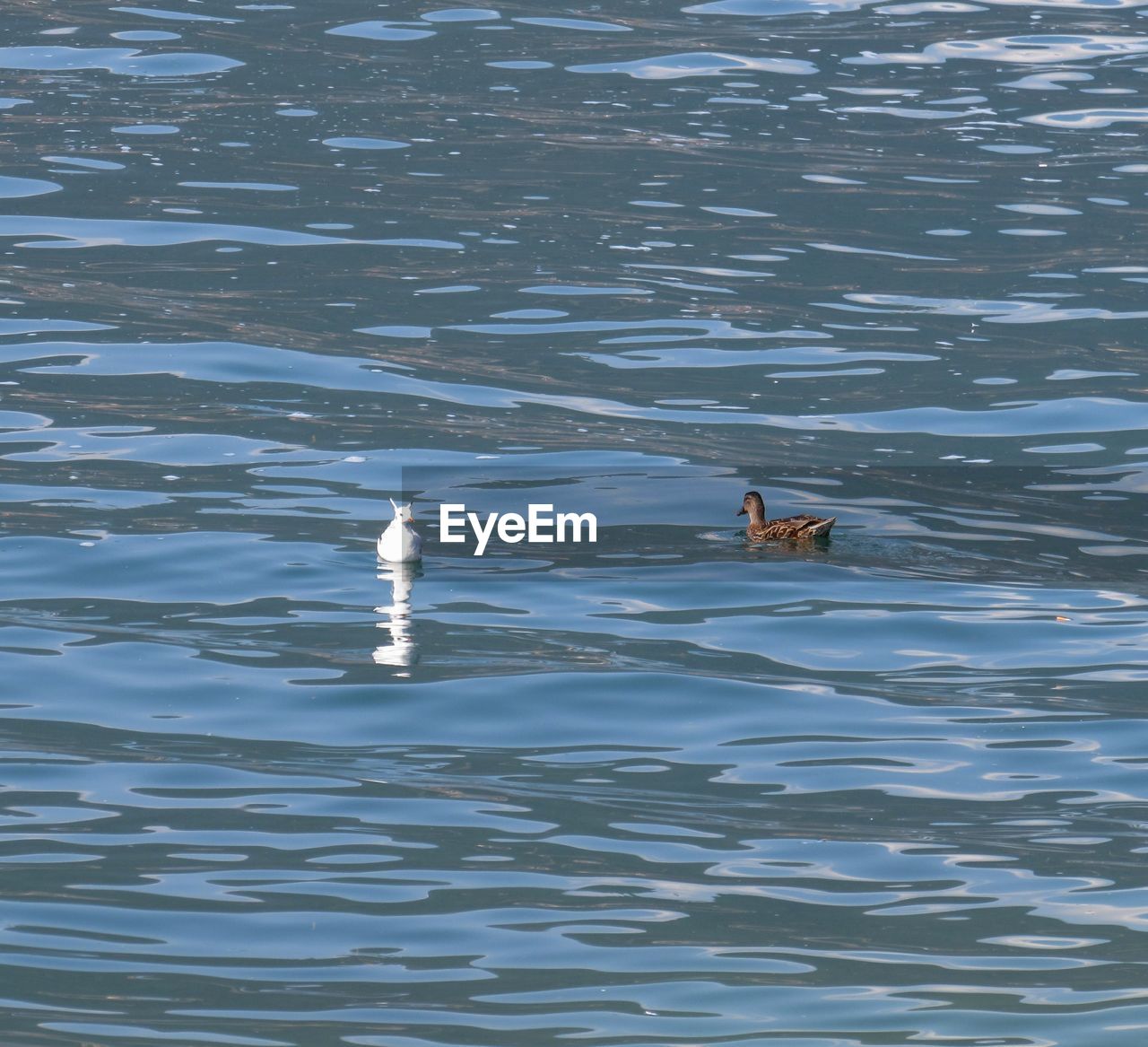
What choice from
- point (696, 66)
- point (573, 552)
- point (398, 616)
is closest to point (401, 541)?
point (398, 616)

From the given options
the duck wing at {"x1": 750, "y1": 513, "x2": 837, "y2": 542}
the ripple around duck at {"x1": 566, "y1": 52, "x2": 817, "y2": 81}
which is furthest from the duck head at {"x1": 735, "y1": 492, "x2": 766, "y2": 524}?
the ripple around duck at {"x1": 566, "y1": 52, "x2": 817, "y2": 81}

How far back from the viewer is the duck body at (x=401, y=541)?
449 inches

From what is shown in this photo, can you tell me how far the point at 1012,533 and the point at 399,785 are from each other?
531 centimetres

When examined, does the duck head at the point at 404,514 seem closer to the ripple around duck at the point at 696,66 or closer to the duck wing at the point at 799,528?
the duck wing at the point at 799,528

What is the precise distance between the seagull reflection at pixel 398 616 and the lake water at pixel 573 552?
0.20 feet

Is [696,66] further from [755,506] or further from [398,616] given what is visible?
[398,616]

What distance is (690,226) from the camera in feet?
67.2

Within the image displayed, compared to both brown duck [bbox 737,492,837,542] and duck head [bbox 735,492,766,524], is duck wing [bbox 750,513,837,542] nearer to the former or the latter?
brown duck [bbox 737,492,837,542]

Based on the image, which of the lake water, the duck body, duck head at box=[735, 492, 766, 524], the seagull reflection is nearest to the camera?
the lake water

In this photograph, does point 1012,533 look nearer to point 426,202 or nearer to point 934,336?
point 934,336

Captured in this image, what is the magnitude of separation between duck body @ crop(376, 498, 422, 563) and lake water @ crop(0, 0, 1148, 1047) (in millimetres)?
331

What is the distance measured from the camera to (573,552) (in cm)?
1241

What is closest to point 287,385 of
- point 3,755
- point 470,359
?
point 470,359

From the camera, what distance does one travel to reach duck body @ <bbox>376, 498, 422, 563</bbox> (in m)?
11.4
